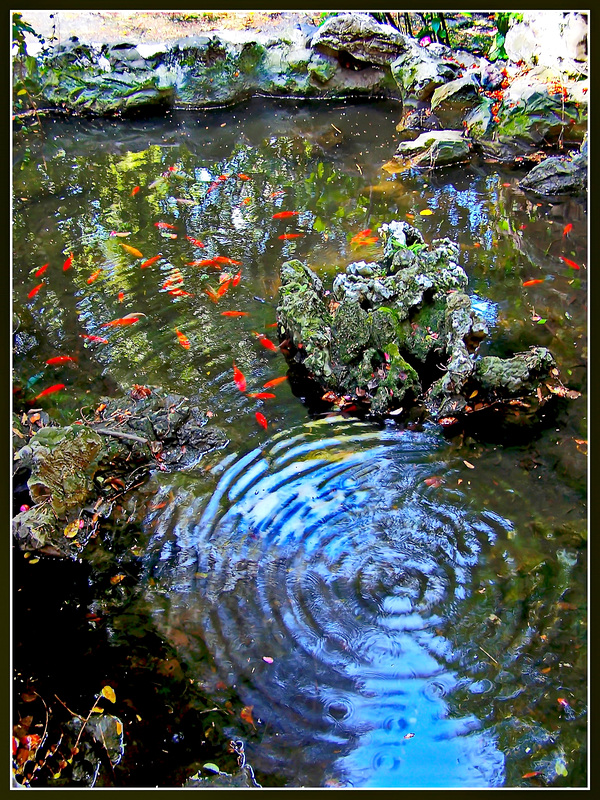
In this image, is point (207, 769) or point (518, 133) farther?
point (518, 133)

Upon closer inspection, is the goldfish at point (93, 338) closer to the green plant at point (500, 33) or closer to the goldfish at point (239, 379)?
the goldfish at point (239, 379)

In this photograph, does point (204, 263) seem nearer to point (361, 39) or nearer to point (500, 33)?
point (361, 39)

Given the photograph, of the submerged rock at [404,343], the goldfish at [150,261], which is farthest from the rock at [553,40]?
the goldfish at [150,261]

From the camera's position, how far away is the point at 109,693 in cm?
367

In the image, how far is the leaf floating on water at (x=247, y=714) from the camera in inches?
138

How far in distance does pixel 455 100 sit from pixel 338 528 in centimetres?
1019

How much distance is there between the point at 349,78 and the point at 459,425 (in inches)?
423

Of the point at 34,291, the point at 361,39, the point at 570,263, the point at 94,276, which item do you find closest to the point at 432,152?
the point at 570,263

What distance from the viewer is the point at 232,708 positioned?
357 cm

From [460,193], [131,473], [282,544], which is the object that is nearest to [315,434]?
[282,544]

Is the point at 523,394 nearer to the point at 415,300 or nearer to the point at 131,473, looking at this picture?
the point at 415,300

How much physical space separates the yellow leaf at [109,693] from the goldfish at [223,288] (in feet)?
14.7

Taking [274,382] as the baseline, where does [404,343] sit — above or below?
above

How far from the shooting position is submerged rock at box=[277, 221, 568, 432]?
5.57m
